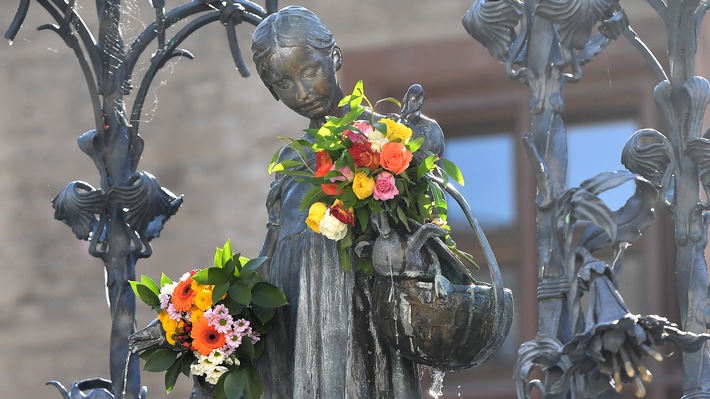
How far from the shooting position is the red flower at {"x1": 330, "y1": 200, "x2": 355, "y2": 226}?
633 centimetres

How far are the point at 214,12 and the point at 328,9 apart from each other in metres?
4.57

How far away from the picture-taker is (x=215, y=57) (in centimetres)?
1282

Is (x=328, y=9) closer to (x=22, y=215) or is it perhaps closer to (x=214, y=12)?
(x=22, y=215)

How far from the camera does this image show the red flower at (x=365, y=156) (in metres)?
6.32

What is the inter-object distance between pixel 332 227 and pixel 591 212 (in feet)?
2.54

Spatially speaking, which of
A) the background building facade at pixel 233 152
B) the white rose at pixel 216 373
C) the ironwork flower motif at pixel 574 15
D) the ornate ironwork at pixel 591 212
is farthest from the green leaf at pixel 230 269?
the background building facade at pixel 233 152

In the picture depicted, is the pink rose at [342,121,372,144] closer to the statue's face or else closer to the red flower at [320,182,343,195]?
the red flower at [320,182,343,195]

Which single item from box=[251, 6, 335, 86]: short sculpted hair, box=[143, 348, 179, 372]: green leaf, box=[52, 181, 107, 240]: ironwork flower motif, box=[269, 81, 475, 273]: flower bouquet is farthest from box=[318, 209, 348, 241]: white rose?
box=[52, 181, 107, 240]: ironwork flower motif

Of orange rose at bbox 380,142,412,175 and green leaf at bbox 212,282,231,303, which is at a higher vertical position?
orange rose at bbox 380,142,412,175

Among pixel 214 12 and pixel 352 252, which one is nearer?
pixel 352 252

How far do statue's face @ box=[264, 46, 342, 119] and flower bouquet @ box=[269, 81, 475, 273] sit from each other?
168mm

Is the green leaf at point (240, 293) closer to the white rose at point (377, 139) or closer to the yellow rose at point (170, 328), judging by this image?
the yellow rose at point (170, 328)

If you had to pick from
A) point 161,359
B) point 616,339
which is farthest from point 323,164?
point 616,339

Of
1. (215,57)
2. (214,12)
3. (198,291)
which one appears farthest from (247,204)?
(198,291)
